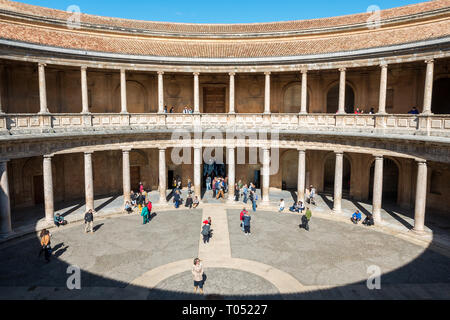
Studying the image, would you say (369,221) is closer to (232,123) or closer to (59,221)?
(232,123)

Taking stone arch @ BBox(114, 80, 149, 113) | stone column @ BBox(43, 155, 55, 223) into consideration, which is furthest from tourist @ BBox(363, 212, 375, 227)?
stone column @ BBox(43, 155, 55, 223)

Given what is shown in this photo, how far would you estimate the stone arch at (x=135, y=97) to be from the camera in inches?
1119

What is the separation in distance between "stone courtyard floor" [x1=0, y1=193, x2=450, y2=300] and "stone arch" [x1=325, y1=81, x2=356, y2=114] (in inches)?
435

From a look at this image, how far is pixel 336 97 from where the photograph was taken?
1164 inches

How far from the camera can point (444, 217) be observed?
22891 mm

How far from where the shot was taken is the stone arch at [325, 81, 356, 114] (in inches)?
1098

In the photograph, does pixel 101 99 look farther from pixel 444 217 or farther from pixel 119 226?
pixel 444 217

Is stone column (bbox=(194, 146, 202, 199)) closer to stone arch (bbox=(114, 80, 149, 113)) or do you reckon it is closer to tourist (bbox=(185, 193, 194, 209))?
tourist (bbox=(185, 193, 194, 209))

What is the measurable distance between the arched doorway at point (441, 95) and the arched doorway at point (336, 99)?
255 inches

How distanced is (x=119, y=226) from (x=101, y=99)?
480 inches

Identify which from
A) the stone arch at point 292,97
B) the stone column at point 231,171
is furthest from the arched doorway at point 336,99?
the stone column at point 231,171

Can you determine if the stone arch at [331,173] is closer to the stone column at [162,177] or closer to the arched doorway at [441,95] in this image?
the arched doorway at [441,95]

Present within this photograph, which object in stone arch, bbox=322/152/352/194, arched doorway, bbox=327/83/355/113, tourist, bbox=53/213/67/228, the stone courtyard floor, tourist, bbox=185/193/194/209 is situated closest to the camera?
the stone courtyard floor
